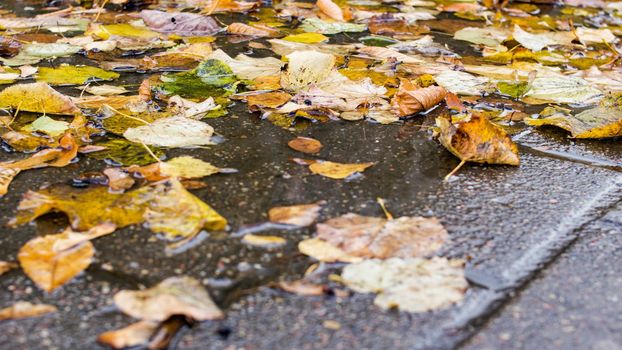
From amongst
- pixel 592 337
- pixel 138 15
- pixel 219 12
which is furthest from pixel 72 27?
pixel 592 337

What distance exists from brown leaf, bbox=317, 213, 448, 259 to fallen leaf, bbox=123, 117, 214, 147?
0.54 meters

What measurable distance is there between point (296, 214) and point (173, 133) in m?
0.54

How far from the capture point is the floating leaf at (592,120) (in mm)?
1770

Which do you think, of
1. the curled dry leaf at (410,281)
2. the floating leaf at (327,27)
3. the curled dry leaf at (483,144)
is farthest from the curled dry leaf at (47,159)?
the floating leaf at (327,27)

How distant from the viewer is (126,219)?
126cm

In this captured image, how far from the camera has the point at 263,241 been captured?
1.20m

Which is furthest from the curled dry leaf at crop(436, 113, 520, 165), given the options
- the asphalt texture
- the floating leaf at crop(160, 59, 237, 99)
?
the floating leaf at crop(160, 59, 237, 99)

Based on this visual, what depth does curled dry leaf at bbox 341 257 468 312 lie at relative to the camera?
1.04 m

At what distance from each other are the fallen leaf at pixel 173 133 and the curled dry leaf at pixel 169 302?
647 mm

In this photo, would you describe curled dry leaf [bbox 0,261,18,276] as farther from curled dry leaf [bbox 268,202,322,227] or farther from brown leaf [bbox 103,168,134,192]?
curled dry leaf [bbox 268,202,322,227]

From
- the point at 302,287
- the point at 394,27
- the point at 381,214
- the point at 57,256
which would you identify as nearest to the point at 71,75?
the point at 57,256

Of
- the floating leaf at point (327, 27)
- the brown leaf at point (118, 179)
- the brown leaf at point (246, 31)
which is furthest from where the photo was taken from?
the floating leaf at point (327, 27)

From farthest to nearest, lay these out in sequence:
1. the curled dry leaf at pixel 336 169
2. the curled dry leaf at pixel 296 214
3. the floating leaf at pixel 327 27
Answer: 1. the floating leaf at pixel 327 27
2. the curled dry leaf at pixel 336 169
3. the curled dry leaf at pixel 296 214

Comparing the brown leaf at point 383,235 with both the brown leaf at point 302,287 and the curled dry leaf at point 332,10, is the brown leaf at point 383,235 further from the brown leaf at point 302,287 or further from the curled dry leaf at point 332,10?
the curled dry leaf at point 332,10
